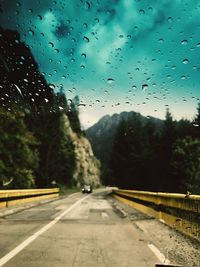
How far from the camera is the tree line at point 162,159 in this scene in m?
63.4

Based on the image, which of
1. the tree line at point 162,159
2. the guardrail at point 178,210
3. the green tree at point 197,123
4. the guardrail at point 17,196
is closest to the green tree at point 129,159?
the tree line at point 162,159

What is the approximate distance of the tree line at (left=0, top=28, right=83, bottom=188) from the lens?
2376 centimetres

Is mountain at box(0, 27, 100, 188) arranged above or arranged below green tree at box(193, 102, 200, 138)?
below

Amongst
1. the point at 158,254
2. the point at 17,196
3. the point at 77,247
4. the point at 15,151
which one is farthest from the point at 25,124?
the point at 158,254

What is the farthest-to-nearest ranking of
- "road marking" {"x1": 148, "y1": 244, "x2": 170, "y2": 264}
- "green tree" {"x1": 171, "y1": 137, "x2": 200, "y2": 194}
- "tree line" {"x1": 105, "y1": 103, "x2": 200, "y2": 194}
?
"tree line" {"x1": 105, "y1": 103, "x2": 200, "y2": 194}
"green tree" {"x1": 171, "y1": 137, "x2": 200, "y2": 194}
"road marking" {"x1": 148, "y1": 244, "x2": 170, "y2": 264}

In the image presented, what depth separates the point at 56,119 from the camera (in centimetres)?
6494

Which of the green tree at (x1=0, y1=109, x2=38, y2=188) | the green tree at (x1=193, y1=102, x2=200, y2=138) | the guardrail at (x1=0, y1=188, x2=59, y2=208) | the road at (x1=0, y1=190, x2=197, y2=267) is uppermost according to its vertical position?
the green tree at (x1=193, y1=102, x2=200, y2=138)

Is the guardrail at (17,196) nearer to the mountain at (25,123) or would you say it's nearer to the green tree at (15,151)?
the mountain at (25,123)

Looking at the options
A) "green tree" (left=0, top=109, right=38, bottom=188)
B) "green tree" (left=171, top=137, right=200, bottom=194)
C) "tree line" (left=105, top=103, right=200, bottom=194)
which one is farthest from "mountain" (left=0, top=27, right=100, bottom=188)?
"green tree" (left=171, top=137, right=200, bottom=194)

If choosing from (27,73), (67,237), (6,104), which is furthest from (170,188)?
(67,237)

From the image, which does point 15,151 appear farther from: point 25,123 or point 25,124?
point 25,123

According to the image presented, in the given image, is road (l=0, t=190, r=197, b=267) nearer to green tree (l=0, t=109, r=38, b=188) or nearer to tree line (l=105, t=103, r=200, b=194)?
green tree (l=0, t=109, r=38, b=188)

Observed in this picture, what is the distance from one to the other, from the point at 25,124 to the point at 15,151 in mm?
5957

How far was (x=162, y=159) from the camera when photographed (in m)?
76.0
